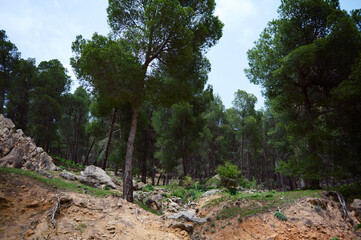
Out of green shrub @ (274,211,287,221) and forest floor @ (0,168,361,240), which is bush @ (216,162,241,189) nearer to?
forest floor @ (0,168,361,240)

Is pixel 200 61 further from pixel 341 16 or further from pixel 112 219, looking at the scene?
pixel 112 219

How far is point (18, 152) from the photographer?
10516mm

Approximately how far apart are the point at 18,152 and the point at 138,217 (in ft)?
30.8

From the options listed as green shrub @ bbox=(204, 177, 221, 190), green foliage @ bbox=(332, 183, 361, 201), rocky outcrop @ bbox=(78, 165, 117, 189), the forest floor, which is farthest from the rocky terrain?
green shrub @ bbox=(204, 177, 221, 190)

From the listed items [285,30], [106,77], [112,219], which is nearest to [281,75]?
[285,30]

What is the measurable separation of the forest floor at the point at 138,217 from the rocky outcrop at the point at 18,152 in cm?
483

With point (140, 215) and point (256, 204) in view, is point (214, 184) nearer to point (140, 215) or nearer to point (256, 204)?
point (256, 204)

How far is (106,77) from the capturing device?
29.5 feet

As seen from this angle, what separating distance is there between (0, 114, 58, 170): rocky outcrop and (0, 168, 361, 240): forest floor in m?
4.83

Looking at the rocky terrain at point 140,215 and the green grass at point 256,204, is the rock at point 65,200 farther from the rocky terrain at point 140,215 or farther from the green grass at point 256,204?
the green grass at point 256,204

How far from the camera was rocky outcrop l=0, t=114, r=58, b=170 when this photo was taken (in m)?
10.1

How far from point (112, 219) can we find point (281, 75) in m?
11.9

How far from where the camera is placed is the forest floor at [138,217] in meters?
4.50

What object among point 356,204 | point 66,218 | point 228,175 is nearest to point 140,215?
point 66,218
